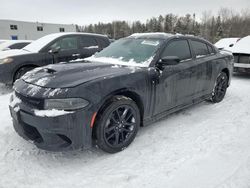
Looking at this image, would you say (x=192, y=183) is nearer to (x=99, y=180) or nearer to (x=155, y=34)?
(x=99, y=180)

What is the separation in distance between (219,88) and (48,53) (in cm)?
469

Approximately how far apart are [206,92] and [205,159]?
214 centimetres

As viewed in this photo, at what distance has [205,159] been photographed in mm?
2930

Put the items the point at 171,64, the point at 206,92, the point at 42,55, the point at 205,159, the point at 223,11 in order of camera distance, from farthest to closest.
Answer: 1. the point at 223,11
2. the point at 42,55
3. the point at 206,92
4. the point at 171,64
5. the point at 205,159

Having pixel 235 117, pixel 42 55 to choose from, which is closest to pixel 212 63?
pixel 235 117

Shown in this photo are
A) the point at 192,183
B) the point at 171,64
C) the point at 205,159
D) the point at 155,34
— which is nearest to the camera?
the point at 192,183

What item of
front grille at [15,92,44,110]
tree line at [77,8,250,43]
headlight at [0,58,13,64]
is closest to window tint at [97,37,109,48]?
headlight at [0,58,13,64]

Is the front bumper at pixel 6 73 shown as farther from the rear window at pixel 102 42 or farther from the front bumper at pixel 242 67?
the front bumper at pixel 242 67

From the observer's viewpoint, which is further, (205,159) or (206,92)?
(206,92)

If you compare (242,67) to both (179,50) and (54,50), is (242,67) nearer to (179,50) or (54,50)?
(179,50)

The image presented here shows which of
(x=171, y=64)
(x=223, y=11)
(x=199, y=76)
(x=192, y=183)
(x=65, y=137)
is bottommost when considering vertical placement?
(x=192, y=183)

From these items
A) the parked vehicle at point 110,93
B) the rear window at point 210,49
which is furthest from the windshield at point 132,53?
the rear window at point 210,49

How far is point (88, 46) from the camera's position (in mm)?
7312

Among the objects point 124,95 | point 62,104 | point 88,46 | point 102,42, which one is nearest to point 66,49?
point 88,46
